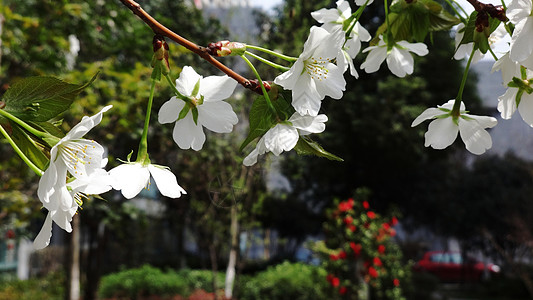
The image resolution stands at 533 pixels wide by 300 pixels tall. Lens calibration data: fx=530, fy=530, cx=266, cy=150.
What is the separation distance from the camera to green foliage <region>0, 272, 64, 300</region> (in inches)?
345

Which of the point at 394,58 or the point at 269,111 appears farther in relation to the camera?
the point at 394,58

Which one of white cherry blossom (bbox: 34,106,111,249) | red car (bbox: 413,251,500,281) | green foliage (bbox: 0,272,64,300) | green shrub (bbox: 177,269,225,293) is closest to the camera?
white cherry blossom (bbox: 34,106,111,249)

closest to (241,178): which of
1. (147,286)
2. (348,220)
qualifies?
(348,220)

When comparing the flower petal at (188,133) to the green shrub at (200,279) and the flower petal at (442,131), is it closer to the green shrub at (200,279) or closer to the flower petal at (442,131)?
the flower petal at (442,131)

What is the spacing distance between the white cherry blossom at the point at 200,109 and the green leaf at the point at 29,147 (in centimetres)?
11

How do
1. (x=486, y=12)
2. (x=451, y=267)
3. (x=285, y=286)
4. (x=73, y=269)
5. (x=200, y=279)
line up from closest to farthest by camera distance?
(x=486, y=12) → (x=73, y=269) → (x=285, y=286) → (x=200, y=279) → (x=451, y=267)

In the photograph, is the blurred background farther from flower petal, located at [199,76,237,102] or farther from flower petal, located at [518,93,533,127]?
flower petal, located at [199,76,237,102]

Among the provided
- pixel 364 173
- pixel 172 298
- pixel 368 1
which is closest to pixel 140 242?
pixel 172 298

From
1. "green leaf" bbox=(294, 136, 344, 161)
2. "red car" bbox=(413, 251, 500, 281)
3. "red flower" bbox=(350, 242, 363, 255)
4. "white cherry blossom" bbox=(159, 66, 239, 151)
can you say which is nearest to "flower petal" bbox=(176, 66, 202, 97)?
"white cherry blossom" bbox=(159, 66, 239, 151)

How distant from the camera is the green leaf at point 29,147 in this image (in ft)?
1.34

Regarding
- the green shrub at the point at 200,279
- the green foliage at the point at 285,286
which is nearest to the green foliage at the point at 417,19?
the green foliage at the point at 285,286

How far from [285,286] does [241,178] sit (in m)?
2.53

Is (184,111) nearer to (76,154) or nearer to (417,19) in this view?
(76,154)

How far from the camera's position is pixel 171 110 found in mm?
473
